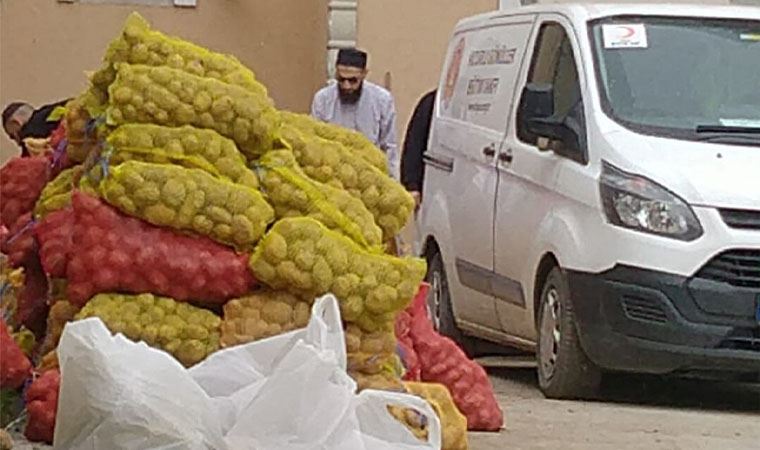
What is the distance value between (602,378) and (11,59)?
7.34 meters

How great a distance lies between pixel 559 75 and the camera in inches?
381

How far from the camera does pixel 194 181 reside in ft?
17.4

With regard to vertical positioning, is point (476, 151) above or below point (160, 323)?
below

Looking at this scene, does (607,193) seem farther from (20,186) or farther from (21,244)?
(21,244)

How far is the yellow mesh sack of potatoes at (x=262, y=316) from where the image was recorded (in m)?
5.24

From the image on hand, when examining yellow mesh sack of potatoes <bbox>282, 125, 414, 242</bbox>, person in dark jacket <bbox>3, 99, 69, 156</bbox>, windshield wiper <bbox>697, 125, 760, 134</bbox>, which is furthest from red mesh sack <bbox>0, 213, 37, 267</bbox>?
person in dark jacket <bbox>3, 99, 69, 156</bbox>

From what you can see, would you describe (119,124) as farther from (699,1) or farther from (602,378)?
(699,1)

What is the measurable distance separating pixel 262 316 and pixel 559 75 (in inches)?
185

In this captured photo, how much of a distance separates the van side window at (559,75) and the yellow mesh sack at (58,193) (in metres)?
3.70

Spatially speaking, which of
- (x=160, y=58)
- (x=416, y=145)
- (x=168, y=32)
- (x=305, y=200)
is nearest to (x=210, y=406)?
(x=305, y=200)

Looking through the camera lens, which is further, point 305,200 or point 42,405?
point 305,200

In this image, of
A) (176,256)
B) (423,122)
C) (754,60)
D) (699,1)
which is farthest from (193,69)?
(699,1)

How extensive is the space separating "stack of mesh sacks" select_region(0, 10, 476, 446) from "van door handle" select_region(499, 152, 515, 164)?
4242 mm

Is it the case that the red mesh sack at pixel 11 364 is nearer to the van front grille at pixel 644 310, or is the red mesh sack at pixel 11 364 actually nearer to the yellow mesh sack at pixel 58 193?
the yellow mesh sack at pixel 58 193
